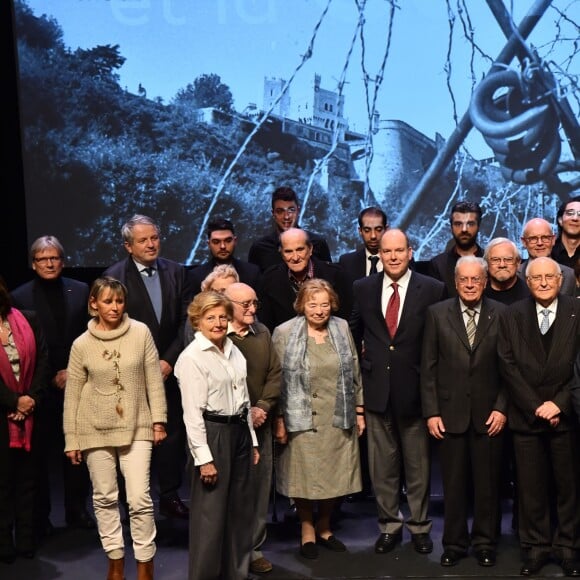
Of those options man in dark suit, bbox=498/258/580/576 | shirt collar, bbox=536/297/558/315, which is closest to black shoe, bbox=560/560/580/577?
man in dark suit, bbox=498/258/580/576

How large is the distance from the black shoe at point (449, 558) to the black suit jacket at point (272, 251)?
187 cm

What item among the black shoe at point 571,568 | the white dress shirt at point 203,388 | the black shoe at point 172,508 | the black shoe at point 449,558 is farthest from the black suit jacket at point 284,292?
the black shoe at point 571,568

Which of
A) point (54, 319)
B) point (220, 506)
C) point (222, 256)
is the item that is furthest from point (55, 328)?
point (220, 506)

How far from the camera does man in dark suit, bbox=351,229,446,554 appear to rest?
4.57 meters

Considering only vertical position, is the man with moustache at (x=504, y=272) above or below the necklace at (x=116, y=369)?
above

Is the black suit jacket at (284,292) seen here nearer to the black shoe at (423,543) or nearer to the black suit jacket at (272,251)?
the black suit jacket at (272,251)

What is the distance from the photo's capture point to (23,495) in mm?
4715

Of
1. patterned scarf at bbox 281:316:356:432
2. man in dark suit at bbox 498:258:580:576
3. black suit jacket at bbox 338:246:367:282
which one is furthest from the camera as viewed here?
black suit jacket at bbox 338:246:367:282

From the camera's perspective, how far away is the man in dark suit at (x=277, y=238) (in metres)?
5.46

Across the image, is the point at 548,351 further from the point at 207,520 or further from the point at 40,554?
Answer: the point at 40,554

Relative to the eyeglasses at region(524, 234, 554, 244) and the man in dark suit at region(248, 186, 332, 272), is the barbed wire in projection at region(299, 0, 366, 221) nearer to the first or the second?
the man in dark suit at region(248, 186, 332, 272)

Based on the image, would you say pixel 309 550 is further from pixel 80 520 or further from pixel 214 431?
pixel 80 520

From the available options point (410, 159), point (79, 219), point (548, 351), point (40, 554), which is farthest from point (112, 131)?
point (548, 351)

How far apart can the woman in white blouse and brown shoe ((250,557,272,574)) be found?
0.31 meters
